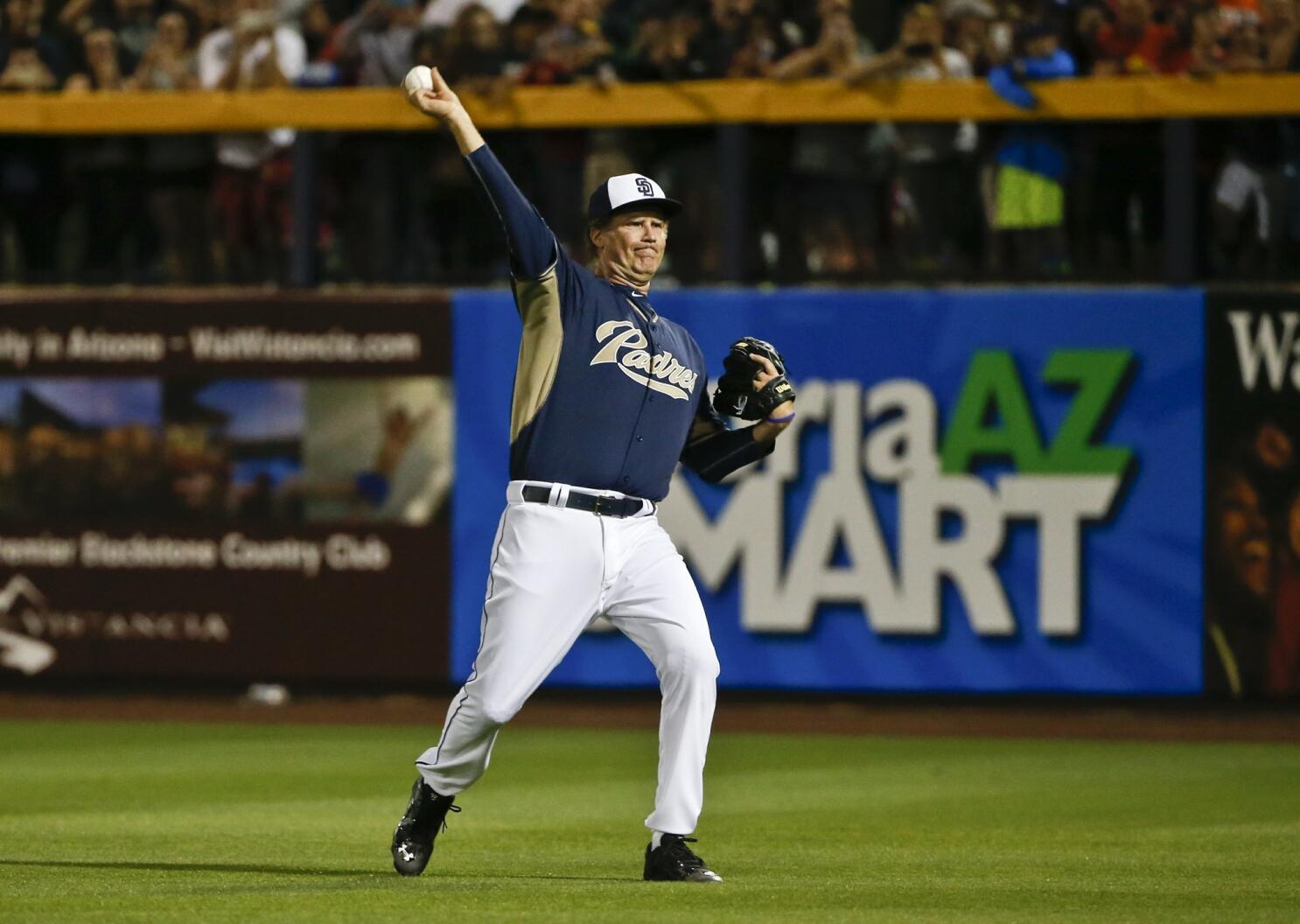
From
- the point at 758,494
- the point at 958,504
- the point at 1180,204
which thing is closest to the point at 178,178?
the point at 758,494

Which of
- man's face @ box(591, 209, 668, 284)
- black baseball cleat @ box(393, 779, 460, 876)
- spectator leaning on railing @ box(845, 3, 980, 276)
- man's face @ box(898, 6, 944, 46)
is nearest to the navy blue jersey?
man's face @ box(591, 209, 668, 284)

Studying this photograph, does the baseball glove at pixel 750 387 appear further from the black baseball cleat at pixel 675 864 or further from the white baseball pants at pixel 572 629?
the black baseball cleat at pixel 675 864

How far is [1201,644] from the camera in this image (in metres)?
14.0

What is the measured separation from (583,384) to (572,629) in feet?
2.42

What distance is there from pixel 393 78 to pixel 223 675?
Result: 420 cm

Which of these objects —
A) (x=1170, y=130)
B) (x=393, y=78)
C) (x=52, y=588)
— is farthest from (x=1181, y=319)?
(x=52, y=588)

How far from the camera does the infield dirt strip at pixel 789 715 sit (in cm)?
1399

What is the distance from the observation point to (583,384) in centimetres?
691

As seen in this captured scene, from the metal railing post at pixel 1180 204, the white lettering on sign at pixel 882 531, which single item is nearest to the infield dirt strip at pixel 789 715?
the white lettering on sign at pixel 882 531

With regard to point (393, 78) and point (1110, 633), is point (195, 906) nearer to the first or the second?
point (1110, 633)

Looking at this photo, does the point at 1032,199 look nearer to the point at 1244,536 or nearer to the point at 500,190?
the point at 1244,536

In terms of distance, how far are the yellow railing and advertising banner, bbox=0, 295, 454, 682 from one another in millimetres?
1262

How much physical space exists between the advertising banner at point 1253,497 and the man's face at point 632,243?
774 cm

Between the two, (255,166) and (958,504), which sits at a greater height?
(255,166)
